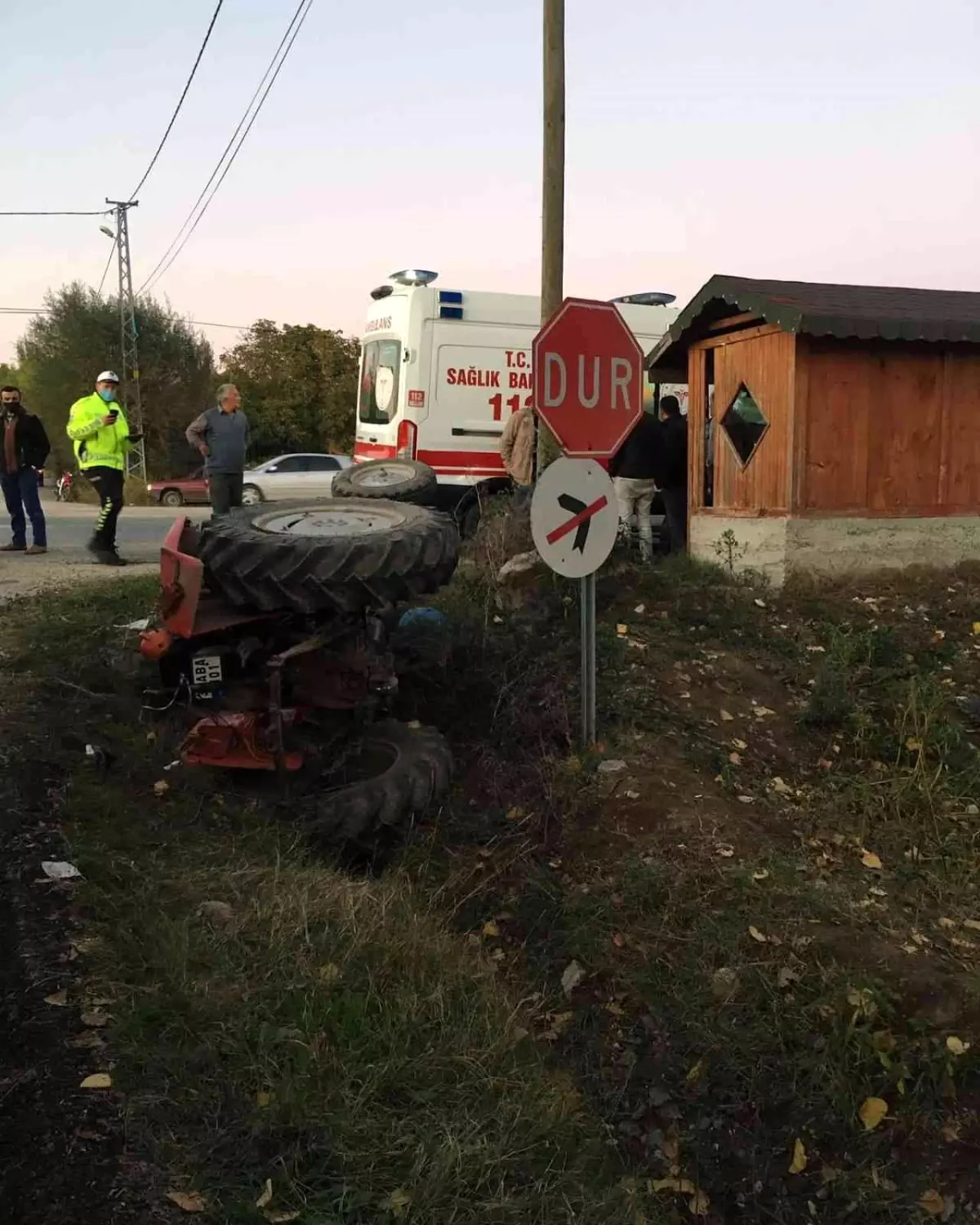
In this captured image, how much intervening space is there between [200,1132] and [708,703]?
13.6 feet

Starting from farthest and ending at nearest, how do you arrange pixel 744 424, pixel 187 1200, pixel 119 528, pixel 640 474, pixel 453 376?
pixel 119 528
pixel 453 376
pixel 640 474
pixel 744 424
pixel 187 1200

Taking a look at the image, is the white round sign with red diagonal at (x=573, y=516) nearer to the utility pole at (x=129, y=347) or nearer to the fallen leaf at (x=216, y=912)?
the fallen leaf at (x=216, y=912)

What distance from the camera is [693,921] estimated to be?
403 centimetres

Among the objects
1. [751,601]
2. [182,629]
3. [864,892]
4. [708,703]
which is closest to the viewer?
[864,892]

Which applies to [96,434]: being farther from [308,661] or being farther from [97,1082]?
[97,1082]

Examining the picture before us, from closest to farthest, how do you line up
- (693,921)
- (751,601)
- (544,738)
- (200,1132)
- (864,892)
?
(200,1132), (693,921), (864,892), (544,738), (751,601)

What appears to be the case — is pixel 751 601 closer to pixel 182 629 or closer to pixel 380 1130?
pixel 182 629

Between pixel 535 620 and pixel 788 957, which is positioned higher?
pixel 535 620

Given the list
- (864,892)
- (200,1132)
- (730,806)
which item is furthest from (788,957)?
(200,1132)

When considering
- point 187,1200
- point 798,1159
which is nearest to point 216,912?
point 187,1200

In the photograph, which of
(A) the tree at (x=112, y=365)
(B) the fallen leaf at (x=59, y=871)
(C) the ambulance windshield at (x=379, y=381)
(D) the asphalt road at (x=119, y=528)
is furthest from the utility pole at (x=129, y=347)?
(B) the fallen leaf at (x=59, y=871)

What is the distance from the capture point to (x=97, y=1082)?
253 centimetres

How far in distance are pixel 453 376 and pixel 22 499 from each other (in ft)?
15.7

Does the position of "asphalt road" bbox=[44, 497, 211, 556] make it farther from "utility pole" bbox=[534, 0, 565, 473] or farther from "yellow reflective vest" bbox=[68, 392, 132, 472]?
"utility pole" bbox=[534, 0, 565, 473]
